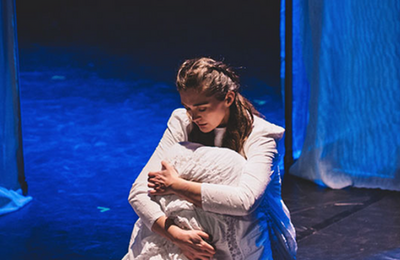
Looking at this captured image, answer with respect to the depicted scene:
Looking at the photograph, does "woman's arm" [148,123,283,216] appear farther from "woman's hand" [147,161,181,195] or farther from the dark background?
the dark background

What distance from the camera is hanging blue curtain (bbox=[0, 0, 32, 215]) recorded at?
3.60 meters

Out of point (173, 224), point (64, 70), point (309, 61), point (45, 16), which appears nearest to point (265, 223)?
point (173, 224)

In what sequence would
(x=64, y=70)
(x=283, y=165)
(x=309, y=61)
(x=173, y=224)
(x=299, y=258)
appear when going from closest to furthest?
(x=173, y=224) < (x=299, y=258) < (x=309, y=61) < (x=283, y=165) < (x=64, y=70)

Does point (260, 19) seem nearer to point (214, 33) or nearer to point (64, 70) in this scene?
point (214, 33)

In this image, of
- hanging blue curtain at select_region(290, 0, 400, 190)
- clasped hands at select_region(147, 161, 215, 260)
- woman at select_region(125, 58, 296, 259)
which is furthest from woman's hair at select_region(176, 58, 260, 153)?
hanging blue curtain at select_region(290, 0, 400, 190)

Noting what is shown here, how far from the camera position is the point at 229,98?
1.76 metres

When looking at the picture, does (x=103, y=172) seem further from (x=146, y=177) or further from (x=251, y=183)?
(x=251, y=183)

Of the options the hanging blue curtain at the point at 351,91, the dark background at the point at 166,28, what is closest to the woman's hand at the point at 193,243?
the hanging blue curtain at the point at 351,91

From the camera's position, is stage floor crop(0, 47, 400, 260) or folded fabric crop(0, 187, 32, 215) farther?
folded fabric crop(0, 187, 32, 215)

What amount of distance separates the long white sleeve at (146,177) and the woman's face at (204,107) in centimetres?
11

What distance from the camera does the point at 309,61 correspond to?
14.0 feet

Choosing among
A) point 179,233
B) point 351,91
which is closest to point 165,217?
point 179,233

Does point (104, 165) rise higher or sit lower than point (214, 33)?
lower

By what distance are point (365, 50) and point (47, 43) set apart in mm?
3637
